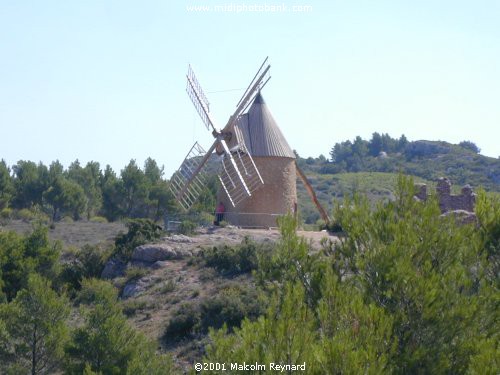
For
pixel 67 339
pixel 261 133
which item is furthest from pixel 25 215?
pixel 67 339

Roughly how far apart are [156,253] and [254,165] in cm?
453

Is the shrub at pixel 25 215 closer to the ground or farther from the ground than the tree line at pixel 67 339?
farther from the ground

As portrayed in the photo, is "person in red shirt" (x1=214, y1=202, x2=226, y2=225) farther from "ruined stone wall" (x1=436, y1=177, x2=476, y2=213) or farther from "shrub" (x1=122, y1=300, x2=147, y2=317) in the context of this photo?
"ruined stone wall" (x1=436, y1=177, x2=476, y2=213)

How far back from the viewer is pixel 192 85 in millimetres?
34125

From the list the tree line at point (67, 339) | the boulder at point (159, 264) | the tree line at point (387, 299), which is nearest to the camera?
the tree line at point (387, 299)

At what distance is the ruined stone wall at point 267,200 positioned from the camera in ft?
101

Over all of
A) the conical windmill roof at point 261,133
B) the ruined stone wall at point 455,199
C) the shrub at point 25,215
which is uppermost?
the conical windmill roof at point 261,133

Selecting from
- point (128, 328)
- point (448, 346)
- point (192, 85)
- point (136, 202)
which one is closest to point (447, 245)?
point (448, 346)

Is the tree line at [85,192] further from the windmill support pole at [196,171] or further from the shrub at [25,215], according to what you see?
the windmill support pole at [196,171]

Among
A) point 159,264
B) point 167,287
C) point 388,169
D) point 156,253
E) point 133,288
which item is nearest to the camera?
point 167,287

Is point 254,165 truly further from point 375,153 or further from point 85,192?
point 375,153

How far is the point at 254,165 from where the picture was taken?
3020 cm

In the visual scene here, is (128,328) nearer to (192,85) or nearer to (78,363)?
(78,363)

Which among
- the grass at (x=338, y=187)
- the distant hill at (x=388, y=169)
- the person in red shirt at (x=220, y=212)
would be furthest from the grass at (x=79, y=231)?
the grass at (x=338, y=187)
